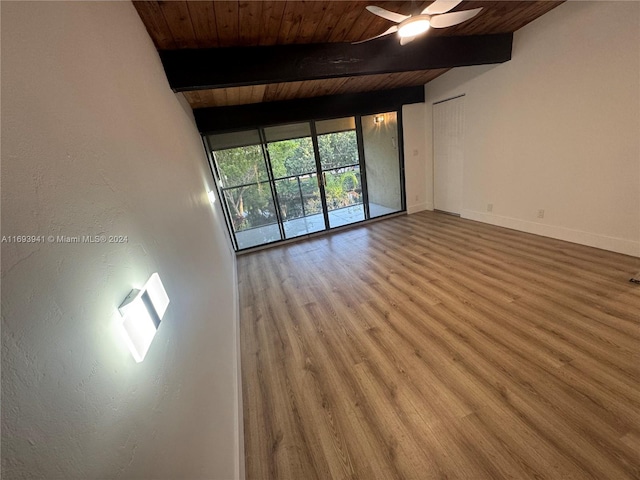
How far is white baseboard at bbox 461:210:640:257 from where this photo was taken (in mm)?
2742

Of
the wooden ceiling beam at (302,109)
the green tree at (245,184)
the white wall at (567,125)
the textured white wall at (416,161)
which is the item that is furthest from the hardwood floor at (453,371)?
the wooden ceiling beam at (302,109)

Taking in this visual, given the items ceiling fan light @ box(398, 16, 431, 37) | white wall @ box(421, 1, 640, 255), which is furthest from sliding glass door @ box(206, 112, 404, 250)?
ceiling fan light @ box(398, 16, 431, 37)

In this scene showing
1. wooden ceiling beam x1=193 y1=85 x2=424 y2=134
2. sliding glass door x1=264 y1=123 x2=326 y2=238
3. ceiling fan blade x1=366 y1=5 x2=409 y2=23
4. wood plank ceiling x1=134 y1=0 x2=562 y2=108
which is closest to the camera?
ceiling fan blade x1=366 y1=5 x2=409 y2=23

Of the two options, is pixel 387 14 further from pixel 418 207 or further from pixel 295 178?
pixel 418 207

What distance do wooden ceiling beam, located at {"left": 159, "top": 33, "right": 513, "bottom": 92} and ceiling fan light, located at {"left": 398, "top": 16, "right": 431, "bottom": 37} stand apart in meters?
0.75

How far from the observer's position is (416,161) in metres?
5.35

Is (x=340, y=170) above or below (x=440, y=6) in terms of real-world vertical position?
below

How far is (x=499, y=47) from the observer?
324cm

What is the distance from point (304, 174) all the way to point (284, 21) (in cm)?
277

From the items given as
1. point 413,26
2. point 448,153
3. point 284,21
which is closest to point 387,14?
point 413,26

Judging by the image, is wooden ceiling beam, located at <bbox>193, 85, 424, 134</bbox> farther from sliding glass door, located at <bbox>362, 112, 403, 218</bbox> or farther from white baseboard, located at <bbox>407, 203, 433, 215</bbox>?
white baseboard, located at <bbox>407, 203, 433, 215</bbox>

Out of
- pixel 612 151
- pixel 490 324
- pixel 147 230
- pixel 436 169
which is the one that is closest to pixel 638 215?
pixel 612 151

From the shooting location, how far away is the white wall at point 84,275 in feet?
1.19

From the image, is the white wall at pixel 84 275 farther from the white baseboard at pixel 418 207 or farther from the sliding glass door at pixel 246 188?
the white baseboard at pixel 418 207
